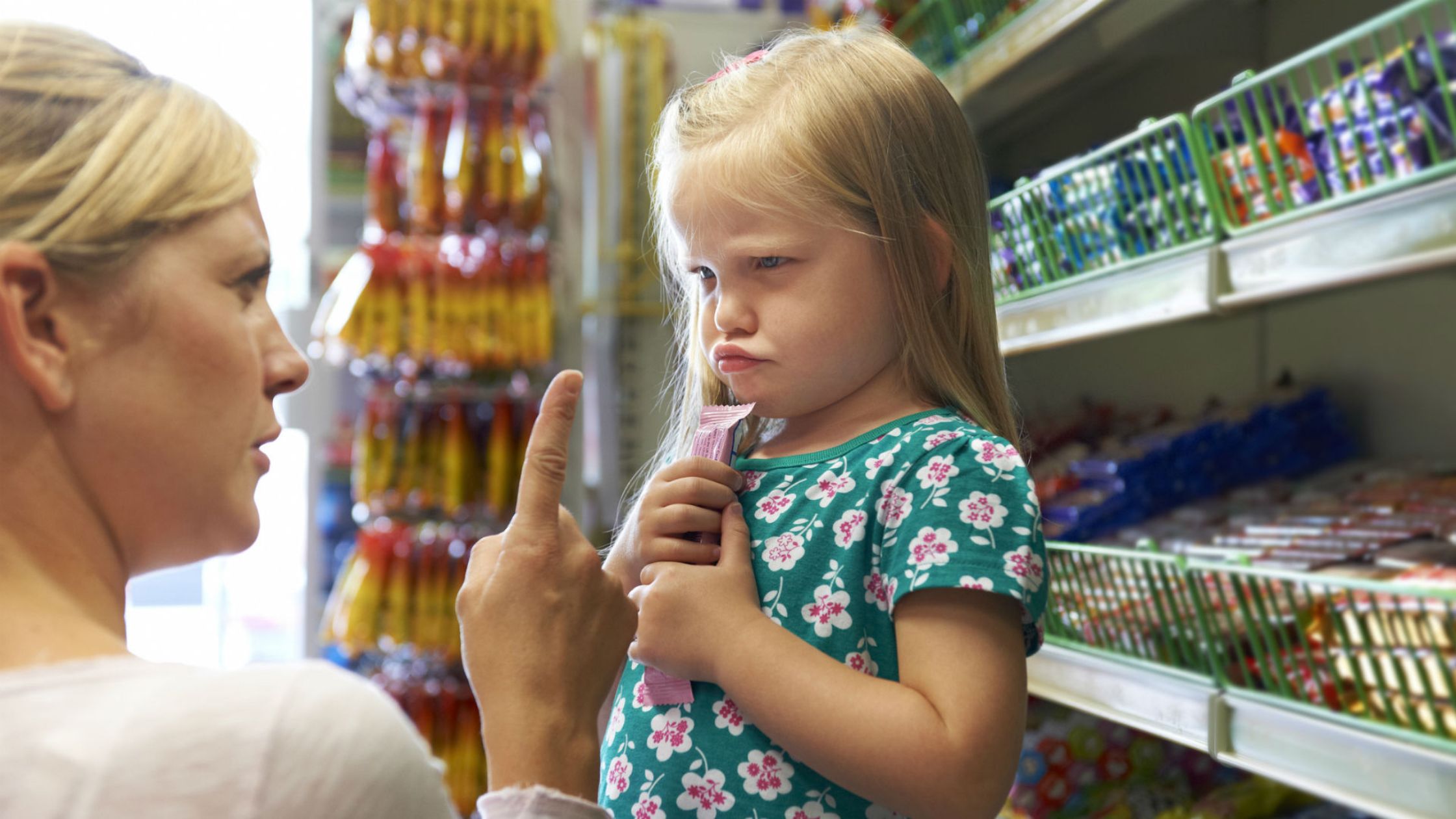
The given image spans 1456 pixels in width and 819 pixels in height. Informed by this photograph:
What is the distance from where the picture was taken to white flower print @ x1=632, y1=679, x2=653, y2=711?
1.01 metres

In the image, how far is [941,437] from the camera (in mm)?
949

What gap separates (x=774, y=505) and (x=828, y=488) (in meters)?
0.06

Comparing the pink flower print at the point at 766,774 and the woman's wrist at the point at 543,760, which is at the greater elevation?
the woman's wrist at the point at 543,760

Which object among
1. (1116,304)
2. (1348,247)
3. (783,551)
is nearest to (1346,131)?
(1348,247)

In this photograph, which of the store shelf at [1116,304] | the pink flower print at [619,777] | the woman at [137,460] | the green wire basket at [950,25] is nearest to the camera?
the woman at [137,460]

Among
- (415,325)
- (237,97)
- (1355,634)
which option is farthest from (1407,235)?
(237,97)

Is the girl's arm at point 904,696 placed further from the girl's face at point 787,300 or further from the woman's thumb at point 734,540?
the girl's face at point 787,300

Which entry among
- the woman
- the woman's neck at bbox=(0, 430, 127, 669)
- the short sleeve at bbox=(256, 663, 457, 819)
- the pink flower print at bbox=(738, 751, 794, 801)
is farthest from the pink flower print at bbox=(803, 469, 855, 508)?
the woman's neck at bbox=(0, 430, 127, 669)

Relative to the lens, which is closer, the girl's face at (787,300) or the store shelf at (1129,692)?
the girl's face at (787,300)

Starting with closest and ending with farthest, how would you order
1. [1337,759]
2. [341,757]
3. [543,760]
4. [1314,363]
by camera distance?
[341,757]
[543,760]
[1337,759]
[1314,363]

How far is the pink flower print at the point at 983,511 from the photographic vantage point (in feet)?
2.88

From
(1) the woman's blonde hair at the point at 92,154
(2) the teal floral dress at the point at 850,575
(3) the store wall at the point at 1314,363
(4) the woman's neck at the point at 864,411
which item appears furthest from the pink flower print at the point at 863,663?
(3) the store wall at the point at 1314,363

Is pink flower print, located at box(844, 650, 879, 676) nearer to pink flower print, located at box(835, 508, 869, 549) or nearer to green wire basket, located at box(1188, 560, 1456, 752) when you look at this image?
pink flower print, located at box(835, 508, 869, 549)

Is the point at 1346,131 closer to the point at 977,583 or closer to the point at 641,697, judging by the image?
the point at 977,583
